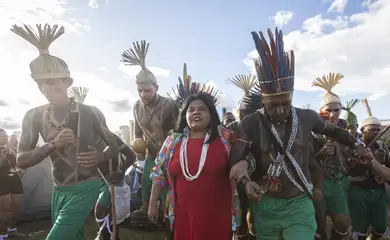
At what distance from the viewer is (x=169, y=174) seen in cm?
321

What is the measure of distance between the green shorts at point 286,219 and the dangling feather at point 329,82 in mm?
2543

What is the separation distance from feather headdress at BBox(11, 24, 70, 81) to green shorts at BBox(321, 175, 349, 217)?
3.59 metres

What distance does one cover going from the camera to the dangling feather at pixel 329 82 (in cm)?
518

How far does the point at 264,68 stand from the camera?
316 cm

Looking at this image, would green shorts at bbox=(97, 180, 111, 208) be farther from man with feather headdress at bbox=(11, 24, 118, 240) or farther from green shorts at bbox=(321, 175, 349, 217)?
green shorts at bbox=(321, 175, 349, 217)

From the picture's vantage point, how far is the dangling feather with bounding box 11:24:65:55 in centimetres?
351

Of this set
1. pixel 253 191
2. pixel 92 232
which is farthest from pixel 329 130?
pixel 92 232

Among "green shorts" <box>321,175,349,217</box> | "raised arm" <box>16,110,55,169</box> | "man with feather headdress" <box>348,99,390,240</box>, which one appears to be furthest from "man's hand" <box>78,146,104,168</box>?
"man with feather headdress" <box>348,99,390,240</box>

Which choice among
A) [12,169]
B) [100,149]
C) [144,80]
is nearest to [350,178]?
[144,80]

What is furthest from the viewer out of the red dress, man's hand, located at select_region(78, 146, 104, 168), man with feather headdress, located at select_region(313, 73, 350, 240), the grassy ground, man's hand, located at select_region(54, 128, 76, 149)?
the grassy ground

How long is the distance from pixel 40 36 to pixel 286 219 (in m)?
2.92

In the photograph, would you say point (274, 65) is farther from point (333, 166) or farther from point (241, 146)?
point (333, 166)

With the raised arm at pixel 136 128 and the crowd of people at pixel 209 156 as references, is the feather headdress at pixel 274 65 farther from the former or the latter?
the raised arm at pixel 136 128

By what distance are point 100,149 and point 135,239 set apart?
3.33 meters
